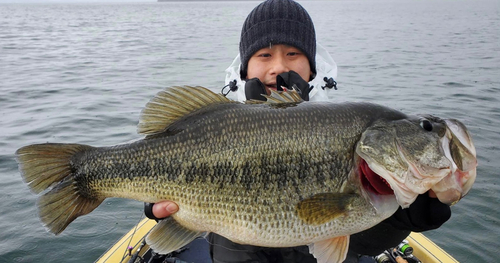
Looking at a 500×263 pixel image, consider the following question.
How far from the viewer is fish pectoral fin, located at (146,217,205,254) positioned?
2508mm

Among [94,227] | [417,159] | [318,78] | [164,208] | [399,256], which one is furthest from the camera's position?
[94,227]

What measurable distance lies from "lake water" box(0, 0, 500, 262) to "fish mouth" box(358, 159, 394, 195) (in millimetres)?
4201

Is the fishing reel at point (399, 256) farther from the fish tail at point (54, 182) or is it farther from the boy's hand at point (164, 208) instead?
the fish tail at point (54, 182)

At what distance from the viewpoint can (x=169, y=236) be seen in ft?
8.33

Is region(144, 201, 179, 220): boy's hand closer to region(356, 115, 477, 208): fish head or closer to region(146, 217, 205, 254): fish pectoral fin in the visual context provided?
region(146, 217, 205, 254): fish pectoral fin

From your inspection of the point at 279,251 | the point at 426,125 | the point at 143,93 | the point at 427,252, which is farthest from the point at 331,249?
the point at 143,93

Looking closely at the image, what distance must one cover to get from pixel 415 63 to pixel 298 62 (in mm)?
16736

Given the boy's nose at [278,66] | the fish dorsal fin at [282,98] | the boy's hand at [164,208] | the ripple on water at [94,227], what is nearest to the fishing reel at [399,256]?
the boy's nose at [278,66]

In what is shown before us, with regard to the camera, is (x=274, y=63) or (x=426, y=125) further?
(x=274, y=63)

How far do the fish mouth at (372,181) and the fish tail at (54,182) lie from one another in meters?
1.70

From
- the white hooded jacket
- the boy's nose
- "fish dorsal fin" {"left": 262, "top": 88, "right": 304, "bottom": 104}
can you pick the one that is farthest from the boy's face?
"fish dorsal fin" {"left": 262, "top": 88, "right": 304, "bottom": 104}

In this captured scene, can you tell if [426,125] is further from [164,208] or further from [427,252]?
[427,252]

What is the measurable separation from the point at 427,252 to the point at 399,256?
433 mm

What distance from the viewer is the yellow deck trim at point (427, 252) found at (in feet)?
13.6
